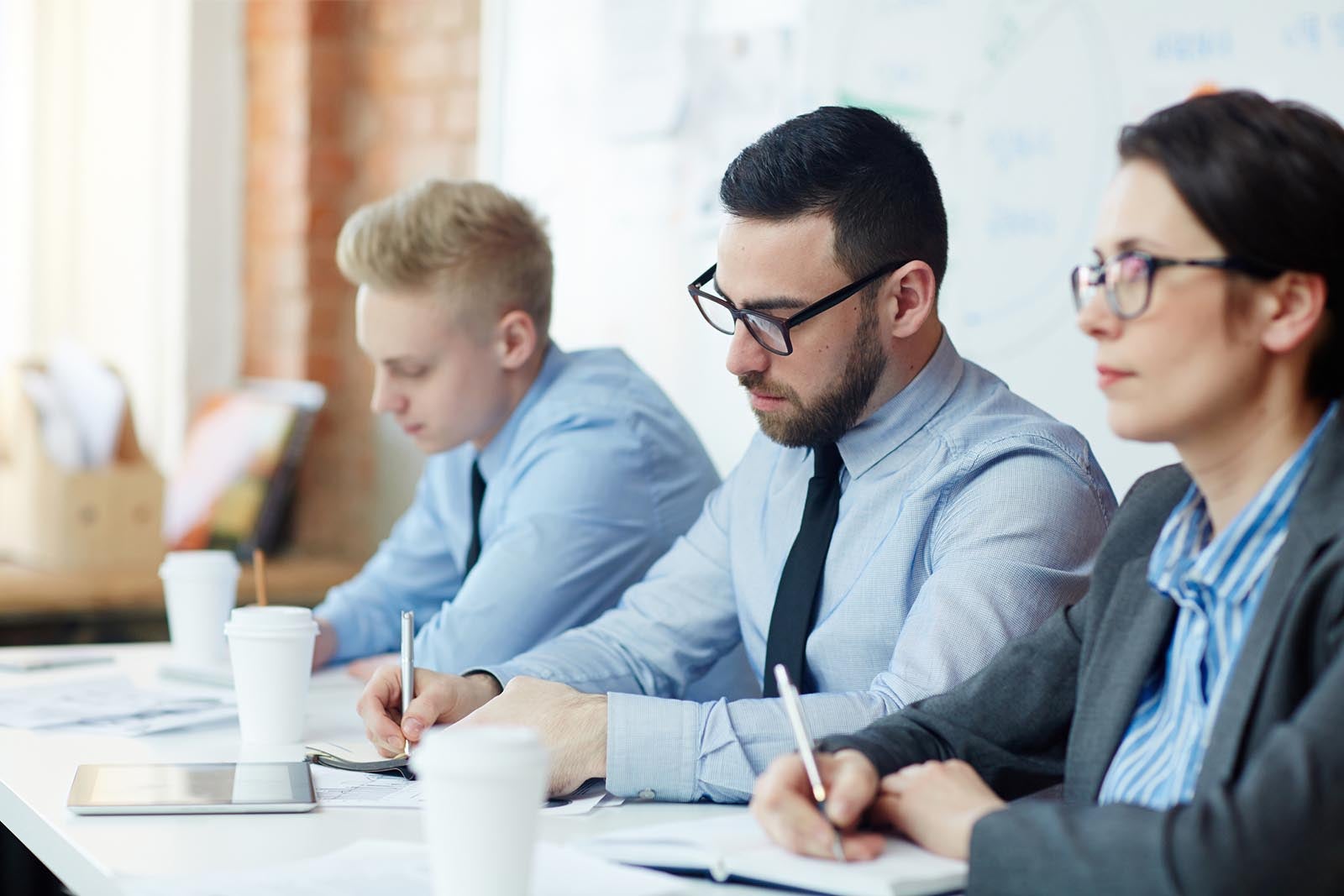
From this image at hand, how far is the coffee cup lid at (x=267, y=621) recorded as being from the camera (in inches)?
64.1

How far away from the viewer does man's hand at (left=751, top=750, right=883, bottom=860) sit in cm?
115

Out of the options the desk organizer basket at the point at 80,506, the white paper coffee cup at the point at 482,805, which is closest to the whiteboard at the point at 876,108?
the desk organizer basket at the point at 80,506

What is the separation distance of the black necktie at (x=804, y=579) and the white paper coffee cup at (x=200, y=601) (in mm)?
797

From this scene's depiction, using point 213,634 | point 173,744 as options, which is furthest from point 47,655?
point 173,744

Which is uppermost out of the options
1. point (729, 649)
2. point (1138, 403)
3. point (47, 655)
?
point (1138, 403)

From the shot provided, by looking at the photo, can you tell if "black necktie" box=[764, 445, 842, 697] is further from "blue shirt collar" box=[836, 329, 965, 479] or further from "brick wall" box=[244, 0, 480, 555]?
"brick wall" box=[244, 0, 480, 555]

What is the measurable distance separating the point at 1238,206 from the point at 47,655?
175cm

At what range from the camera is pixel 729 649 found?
6.31 feet

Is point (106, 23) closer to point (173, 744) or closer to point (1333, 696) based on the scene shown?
point (173, 744)

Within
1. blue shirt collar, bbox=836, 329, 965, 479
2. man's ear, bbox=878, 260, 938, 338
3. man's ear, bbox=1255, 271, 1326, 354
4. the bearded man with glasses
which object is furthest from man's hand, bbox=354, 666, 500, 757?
man's ear, bbox=1255, 271, 1326, 354

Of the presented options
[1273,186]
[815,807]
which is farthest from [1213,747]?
[1273,186]

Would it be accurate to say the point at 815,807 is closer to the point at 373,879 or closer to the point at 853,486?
the point at 373,879

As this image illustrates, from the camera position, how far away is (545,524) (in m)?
2.14

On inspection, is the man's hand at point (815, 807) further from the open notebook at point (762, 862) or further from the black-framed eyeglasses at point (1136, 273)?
the black-framed eyeglasses at point (1136, 273)
